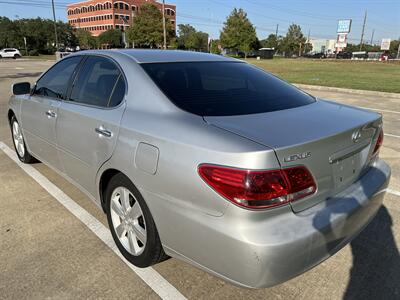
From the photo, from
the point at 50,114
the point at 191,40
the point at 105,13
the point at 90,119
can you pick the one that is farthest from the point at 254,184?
the point at 105,13

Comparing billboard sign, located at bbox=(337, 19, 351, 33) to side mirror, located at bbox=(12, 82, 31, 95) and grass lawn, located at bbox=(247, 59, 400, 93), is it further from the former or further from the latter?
side mirror, located at bbox=(12, 82, 31, 95)

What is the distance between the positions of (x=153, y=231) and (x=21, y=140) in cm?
325

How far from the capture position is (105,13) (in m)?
111

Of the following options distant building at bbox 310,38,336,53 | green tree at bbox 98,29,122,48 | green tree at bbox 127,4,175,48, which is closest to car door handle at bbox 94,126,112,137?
green tree at bbox 127,4,175,48

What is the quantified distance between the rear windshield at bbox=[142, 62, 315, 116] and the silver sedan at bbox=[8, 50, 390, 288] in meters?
0.01

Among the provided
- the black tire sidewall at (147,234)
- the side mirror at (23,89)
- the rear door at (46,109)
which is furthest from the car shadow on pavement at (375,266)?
the side mirror at (23,89)

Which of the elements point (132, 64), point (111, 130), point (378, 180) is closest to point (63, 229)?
point (111, 130)

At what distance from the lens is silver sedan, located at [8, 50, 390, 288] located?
1866mm

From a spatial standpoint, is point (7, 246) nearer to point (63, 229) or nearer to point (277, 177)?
point (63, 229)

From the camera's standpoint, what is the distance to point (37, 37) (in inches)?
3140

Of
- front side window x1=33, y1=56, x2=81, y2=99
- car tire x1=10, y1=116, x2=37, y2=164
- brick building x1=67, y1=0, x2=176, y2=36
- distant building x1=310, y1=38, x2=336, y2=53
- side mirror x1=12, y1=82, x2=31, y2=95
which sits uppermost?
brick building x1=67, y1=0, x2=176, y2=36

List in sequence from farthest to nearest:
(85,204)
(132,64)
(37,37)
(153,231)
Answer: (37,37)
(85,204)
(132,64)
(153,231)

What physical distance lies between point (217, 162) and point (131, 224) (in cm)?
107

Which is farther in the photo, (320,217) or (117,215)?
(117,215)
